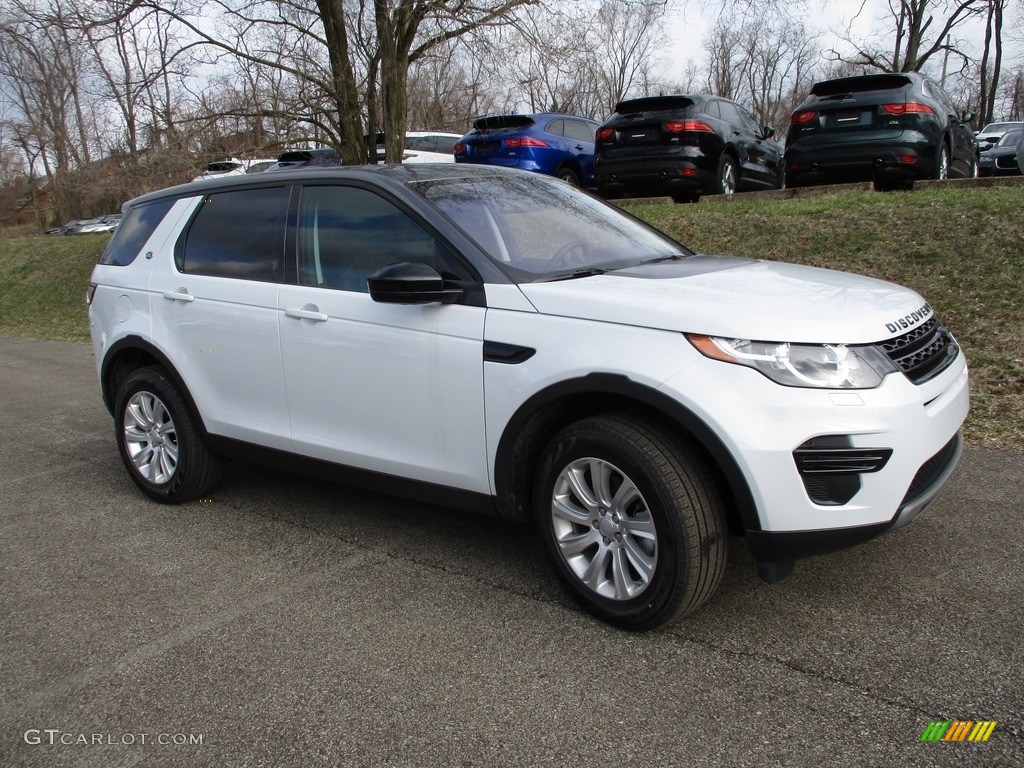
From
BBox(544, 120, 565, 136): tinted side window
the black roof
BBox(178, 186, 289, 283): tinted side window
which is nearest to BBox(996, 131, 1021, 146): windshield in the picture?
BBox(544, 120, 565, 136): tinted side window

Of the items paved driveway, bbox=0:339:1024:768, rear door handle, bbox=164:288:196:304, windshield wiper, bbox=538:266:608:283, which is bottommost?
paved driveway, bbox=0:339:1024:768

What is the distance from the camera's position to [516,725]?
274cm

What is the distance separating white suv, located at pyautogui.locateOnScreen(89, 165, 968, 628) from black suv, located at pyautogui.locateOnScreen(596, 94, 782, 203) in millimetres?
6745

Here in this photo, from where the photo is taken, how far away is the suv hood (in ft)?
9.84

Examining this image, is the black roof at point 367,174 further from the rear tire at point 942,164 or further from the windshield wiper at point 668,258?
the rear tire at point 942,164

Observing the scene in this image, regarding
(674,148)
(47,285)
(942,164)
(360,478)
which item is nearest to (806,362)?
(360,478)

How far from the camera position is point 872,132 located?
9852 millimetres

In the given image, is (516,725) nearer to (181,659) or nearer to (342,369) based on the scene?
(181,659)

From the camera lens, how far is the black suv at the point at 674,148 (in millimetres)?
10977

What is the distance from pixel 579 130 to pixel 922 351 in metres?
12.3

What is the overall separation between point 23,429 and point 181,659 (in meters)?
4.86

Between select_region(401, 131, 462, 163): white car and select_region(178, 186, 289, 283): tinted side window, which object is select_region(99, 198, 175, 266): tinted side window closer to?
select_region(178, 186, 289, 283): tinted side window

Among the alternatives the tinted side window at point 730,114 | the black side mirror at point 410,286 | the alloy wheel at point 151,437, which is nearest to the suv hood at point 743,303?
the black side mirror at point 410,286

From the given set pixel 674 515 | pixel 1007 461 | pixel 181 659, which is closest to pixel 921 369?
pixel 674 515
